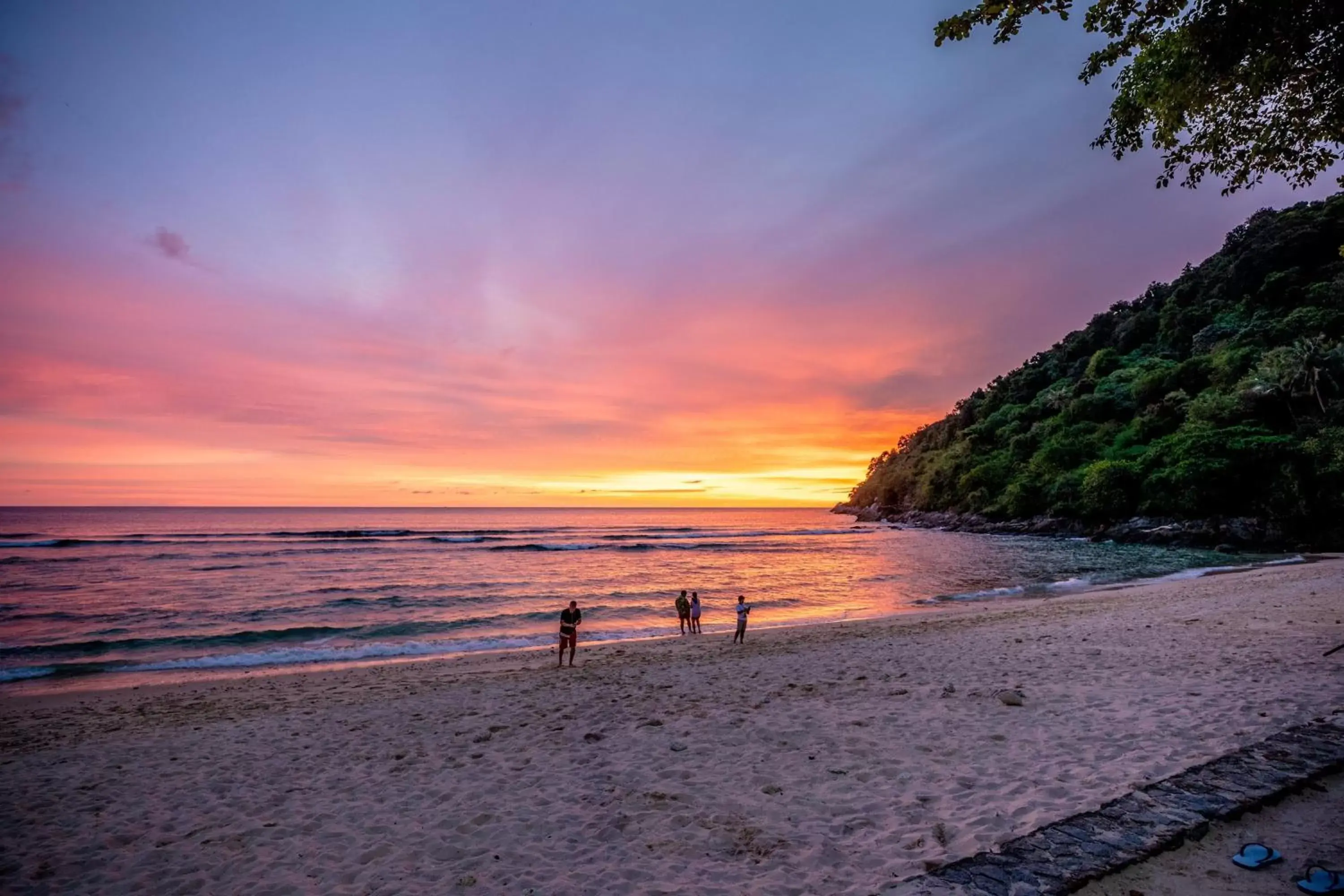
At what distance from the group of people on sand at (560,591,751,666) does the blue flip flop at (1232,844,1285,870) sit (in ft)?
39.6

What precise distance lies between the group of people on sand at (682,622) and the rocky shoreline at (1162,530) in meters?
42.6

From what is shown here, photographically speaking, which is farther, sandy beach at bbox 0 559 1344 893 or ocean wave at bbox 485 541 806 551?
ocean wave at bbox 485 541 806 551

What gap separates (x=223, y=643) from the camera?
19703 millimetres

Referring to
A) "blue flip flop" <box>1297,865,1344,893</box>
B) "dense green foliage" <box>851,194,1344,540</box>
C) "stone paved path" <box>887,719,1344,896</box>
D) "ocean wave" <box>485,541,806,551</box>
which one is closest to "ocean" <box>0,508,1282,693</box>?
"ocean wave" <box>485,541,806,551</box>

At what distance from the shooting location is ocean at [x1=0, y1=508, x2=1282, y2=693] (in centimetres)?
1945

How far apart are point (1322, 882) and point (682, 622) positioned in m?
17.4

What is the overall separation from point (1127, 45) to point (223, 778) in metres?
14.3

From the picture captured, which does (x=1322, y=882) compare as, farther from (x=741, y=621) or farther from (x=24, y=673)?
(x=24, y=673)

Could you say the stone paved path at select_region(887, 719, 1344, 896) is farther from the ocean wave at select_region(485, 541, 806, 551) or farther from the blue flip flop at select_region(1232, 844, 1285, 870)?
the ocean wave at select_region(485, 541, 806, 551)

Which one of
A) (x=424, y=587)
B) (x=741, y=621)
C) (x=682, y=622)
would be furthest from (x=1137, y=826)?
(x=424, y=587)

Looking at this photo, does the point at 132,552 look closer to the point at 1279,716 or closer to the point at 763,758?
the point at 763,758

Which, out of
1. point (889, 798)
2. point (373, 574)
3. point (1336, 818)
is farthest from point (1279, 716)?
point (373, 574)

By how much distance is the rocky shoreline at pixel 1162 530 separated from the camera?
4122 cm

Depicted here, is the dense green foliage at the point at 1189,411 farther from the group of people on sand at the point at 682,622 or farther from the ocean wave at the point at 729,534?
the group of people on sand at the point at 682,622
